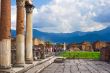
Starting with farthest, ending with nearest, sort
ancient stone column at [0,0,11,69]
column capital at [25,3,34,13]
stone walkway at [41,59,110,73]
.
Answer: column capital at [25,3,34,13] → stone walkway at [41,59,110,73] → ancient stone column at [0,0,11,69]

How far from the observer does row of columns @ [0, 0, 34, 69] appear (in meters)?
19.3

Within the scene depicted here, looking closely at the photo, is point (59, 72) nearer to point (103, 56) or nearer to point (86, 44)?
point (103, 56)

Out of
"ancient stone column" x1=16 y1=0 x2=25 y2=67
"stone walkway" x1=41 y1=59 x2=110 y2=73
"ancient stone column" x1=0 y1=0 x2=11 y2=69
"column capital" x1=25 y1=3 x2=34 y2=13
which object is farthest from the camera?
"column capital" x1=25 y1=3 x2=34 y2=13

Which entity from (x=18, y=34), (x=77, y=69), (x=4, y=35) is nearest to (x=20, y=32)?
(x=18, y=34)

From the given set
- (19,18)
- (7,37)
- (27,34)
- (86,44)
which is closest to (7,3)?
(7,37)

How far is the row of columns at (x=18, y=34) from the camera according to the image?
19.3 m

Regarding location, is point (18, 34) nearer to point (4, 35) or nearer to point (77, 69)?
point (77, 69)

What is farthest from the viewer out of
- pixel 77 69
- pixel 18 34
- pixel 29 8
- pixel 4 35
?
pixel 29 8

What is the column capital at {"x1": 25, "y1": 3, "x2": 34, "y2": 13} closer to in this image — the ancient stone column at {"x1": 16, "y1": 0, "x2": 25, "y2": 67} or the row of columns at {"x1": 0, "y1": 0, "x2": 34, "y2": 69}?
the row of columns at {"x1": 0, "y1": 0, "x2": 34, "y2": 69}

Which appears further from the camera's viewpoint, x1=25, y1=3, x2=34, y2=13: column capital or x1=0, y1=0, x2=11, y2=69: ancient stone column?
x1=25, y1=3, x2=34, y2=13: column capital

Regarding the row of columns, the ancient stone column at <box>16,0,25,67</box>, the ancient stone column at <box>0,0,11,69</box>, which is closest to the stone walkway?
the ancient stone column at <box>16,0,25,67</box>

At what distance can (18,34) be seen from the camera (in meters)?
25.1

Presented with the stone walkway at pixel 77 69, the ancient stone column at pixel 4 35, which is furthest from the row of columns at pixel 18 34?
the stone walkway at pixel 77 69

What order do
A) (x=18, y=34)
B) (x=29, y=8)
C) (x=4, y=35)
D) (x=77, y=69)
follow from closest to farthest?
(x=4, y=35) < (x=18, y=34) < (x=77, y=69) < (x=29, y=8)
